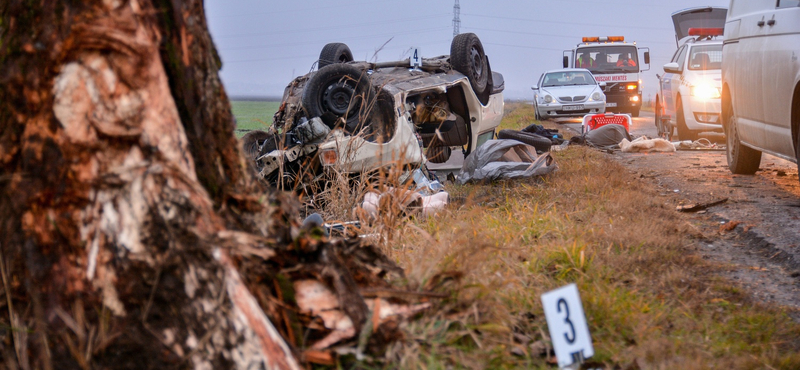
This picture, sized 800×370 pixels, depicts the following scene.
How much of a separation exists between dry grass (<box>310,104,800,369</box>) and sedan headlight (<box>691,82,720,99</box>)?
671 cm

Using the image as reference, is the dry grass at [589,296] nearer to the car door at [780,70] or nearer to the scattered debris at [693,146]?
the car door at [780,70]

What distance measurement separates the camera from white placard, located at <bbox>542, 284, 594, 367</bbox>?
6.91 ft

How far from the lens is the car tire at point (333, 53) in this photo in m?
8.37

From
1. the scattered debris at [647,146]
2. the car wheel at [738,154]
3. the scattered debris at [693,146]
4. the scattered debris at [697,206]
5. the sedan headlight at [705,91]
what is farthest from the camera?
the scattered debris at [693,146]

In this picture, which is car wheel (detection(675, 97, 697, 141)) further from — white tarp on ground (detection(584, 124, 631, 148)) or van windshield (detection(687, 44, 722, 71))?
white tarp on ground (detection(584, 124, 631, 148))

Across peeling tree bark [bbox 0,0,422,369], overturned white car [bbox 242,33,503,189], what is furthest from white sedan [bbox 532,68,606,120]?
peeling tree bark [bbox 0,0,422,369]

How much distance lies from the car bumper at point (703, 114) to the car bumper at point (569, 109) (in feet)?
20.9

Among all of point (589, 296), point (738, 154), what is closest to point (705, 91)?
point (738, 154)

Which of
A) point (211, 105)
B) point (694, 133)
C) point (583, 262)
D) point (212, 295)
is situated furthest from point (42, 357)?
point (694, 133)

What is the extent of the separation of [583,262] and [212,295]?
1984mm

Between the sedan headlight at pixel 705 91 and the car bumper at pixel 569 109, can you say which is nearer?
the sedan headlight at pixel 705 91

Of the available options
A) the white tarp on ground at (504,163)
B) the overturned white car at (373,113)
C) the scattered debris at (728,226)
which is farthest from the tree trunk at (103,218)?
the white tarp on ground at (504,163)

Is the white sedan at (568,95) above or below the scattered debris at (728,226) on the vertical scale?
below

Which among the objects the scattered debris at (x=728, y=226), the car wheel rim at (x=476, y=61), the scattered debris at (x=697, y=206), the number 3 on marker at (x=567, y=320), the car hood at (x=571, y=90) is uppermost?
the car wheel rim at (x=476, y=61)
